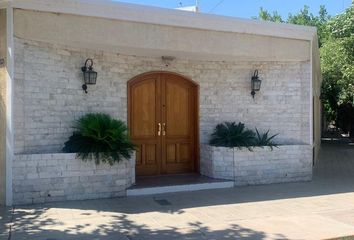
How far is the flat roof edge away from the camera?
25.1 feet

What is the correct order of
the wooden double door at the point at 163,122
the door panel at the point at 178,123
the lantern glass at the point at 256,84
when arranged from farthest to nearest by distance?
1. the lantern glass at the point at 256,84
2. the door panel at the point at 178,123
3. the wooden double door at the point at 163,122

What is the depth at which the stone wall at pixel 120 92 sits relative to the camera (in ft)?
25.5

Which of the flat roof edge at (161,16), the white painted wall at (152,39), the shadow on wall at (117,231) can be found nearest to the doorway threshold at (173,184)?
the shadow on wall at (117,231)

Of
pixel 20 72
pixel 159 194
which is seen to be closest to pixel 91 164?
pixel 159 194

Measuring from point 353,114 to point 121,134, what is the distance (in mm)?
22951

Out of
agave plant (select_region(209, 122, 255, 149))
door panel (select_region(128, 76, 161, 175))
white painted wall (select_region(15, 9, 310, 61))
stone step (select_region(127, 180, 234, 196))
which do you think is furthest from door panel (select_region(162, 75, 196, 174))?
stone step (select_region(127, 180, 234, 196))

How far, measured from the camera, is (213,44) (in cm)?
938

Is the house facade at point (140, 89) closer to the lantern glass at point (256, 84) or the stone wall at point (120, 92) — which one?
the stone wall at point (120, 92)

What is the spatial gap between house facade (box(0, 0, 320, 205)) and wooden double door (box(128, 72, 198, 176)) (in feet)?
0.08

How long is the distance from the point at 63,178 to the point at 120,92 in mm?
2399

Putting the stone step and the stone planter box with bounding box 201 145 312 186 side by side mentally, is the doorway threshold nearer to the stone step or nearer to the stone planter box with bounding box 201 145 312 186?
the stone step

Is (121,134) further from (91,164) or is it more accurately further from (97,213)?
(97,213)

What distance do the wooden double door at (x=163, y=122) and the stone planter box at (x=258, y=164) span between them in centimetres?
55

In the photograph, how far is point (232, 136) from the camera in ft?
31.9
